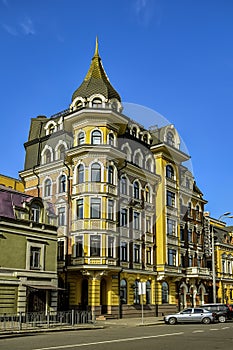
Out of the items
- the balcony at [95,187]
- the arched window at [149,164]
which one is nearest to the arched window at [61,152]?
the balcony at [95,187]

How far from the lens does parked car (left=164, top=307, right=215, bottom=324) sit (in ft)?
109

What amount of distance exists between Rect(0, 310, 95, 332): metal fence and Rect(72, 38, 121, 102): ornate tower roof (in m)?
19.7

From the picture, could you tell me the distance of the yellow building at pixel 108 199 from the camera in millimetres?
38594

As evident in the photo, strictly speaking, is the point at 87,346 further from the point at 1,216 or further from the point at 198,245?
the point at 198,245

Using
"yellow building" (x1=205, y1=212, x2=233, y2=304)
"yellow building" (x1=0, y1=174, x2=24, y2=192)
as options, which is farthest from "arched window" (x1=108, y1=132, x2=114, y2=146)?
"yellow building" (x1=205, y1=212, x2=233, y2=304)

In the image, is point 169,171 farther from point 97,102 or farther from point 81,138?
point 97,102

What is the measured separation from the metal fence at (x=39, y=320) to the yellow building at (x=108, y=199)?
6696mm

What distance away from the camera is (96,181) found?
39.2 metres

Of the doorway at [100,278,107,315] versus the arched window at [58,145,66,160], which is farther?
the arched window at [58,145,66,160]

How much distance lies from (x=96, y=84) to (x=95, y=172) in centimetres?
866

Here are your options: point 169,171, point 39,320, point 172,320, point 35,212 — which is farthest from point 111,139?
point 39,320

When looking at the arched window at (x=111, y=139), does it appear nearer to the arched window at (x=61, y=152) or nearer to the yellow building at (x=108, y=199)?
the yellow building at (x=108, y=199)

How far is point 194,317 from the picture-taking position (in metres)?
33.5

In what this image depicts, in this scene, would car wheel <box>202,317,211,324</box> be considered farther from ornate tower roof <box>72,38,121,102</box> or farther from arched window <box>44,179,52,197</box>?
ornate tower roof <box>72,38,121,102</box>
